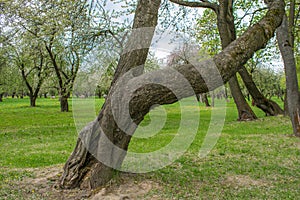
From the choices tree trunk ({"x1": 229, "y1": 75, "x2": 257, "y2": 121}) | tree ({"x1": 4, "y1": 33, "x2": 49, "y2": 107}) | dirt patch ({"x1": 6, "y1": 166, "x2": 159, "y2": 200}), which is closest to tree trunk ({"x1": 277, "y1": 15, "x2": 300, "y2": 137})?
dirt patch ({"x1": 6, "y1": 166, "x2": 159, "y2": 200})

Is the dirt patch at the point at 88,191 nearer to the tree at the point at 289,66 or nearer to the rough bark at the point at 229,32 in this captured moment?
the tree at the point at 289,66

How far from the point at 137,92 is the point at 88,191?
1.74 metres

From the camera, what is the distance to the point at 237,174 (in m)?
6.00

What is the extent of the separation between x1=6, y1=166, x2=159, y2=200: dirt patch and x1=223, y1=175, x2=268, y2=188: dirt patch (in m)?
1.31

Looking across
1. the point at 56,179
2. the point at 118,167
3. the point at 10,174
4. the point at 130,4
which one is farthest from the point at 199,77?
the point at 130,4

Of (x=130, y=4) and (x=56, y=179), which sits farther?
(x=130, y=4)

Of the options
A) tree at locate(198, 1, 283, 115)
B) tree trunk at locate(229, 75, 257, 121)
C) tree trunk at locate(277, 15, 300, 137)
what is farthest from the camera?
tree trunk at locate(229, 75, 257, 121)

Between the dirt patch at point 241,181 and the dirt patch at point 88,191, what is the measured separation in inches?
51.6

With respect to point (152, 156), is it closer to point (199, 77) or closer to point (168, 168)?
point (168, 168)

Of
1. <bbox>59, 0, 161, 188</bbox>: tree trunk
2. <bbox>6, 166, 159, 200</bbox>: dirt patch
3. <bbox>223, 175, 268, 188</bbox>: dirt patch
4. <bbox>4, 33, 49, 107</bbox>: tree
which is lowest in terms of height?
<bbox>223, 175, 268, 188</bbox>: dirt patch

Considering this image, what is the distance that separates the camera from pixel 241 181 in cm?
557

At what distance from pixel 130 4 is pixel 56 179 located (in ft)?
32.3

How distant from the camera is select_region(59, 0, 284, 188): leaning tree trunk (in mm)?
4578

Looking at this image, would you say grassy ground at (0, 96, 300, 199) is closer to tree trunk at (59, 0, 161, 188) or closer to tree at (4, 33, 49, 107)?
tree trunk at (59, 0, 161, 188)
